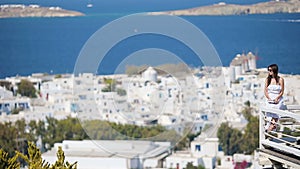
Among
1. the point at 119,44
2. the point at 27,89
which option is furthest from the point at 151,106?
the point at 119,44

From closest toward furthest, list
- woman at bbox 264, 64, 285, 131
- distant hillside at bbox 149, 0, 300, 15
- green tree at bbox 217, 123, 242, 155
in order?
1. woman at bbox 264, 64, 285, 131
2. green tree at bbox 217, 123, 242, 155
3. distant hillside at bbox 149, 0, 300, 15

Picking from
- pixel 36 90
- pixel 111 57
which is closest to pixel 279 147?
pixel 36 90

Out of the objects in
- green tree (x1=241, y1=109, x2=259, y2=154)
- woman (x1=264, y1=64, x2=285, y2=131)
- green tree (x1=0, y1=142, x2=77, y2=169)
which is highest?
woman (x1=264, y1=64, x2=285, y2=131)

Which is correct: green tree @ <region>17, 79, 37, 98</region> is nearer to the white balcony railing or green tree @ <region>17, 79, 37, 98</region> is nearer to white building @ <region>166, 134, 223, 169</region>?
white building @ <region>166, 134, 223, 169</region>

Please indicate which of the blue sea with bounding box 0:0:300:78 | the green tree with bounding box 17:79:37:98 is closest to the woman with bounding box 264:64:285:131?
the green tree with bounding box 17:79:37:98

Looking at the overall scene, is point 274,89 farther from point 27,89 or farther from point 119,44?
point 119,44

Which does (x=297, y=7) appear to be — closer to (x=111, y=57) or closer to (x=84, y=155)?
(x=111, y=57)

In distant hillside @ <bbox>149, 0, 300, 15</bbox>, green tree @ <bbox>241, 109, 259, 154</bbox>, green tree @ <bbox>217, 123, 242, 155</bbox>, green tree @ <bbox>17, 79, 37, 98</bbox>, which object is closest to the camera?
green tree @ <bbox>241, 109, 259, 154</bbox>

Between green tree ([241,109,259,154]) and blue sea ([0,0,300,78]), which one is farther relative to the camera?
blue sea ([0,0,300,78])
